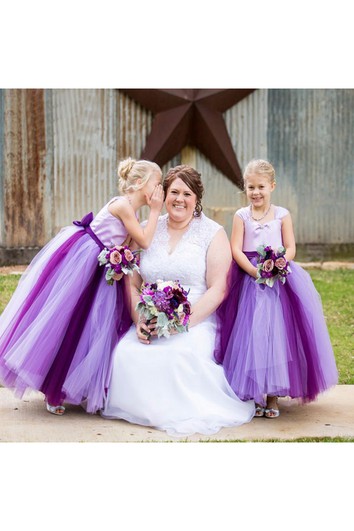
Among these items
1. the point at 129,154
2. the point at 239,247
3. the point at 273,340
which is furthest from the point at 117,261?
the point at 129,154

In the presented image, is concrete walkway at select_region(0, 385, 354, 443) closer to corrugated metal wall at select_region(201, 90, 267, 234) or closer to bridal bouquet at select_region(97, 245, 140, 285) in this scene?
bridal bouquet at select_region(97, 245, 140, 285)

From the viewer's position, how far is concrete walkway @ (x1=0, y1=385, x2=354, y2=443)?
4504mm

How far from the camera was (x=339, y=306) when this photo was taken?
27.5 ft

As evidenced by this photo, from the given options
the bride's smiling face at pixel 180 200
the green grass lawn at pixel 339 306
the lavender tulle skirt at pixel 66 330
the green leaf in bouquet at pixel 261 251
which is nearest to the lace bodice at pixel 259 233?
the green leaf in bouquet at pixel 261 251

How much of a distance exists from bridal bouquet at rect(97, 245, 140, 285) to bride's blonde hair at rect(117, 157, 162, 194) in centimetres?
41

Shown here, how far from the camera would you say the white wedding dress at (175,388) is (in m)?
4.63

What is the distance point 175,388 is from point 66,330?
0.74 meters

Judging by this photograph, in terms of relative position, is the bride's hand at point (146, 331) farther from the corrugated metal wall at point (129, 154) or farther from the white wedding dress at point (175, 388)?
the corrugated metal wall at point (129, 154)

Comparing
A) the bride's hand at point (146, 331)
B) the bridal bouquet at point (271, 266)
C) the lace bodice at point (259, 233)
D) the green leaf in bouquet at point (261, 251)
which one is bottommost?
the bride's hand at point (146, 331)

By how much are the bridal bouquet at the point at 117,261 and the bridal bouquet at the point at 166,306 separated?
0.61ft

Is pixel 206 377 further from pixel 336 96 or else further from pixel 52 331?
pixel 336 96

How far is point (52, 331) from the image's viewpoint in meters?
4.75

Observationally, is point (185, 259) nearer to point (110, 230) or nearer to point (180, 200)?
point (180, 200)

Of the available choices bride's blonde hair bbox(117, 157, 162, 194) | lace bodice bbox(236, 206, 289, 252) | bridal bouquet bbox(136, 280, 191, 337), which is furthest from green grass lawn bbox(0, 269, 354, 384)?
bride's blonde hair bbox(117, 157, 162, 194)
